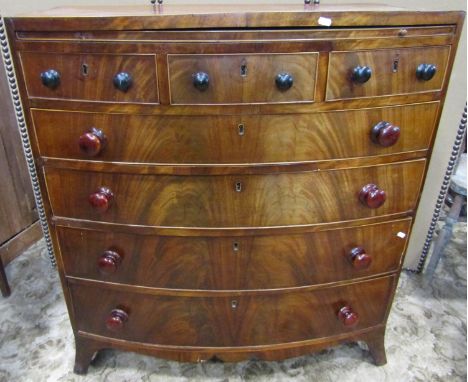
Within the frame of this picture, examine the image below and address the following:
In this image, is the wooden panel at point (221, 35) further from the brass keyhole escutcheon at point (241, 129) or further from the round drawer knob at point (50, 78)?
the brass keyhole escutcheon at point (241, 129)

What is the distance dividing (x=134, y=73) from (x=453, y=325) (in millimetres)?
1428

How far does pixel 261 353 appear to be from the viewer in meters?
1.12

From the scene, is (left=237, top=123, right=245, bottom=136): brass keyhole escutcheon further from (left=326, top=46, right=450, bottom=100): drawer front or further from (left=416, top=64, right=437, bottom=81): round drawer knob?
(left=416, top=64, right=437, bottom=81): round drawer knob

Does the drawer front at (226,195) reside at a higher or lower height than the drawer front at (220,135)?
lower

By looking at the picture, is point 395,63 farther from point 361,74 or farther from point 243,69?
point 243,69

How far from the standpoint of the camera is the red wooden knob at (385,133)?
2.72 ft

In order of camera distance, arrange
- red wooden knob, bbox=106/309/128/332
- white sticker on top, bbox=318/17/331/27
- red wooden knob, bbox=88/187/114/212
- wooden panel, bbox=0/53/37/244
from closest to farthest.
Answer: white sticker on top, bbox=318/17/331/27 < red wooden knob, bbox=88/187/114/212 < red wooden knob, bbox=106/309/128/332 < wooden panel, bbox=0/53/37/244

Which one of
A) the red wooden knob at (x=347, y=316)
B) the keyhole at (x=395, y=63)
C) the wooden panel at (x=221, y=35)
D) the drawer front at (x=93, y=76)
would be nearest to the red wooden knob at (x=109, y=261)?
the drawer front at (x=93, y=76)

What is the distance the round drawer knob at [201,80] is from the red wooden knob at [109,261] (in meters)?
0.48

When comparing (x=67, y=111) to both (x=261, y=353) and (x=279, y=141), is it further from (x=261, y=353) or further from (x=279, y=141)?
(x=261, y=353)

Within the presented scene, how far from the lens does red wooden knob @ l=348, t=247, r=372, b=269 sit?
0.97 m

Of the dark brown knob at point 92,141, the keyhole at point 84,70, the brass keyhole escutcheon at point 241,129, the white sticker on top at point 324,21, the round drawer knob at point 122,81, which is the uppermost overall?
the white sticker on top at point 324,21

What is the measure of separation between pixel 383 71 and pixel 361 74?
0.21ft

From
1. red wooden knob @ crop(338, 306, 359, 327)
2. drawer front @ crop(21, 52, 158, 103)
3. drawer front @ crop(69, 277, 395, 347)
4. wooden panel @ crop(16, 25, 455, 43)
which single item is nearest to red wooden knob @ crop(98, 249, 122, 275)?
drawer front @ crop(69, 277, 395, 347)
